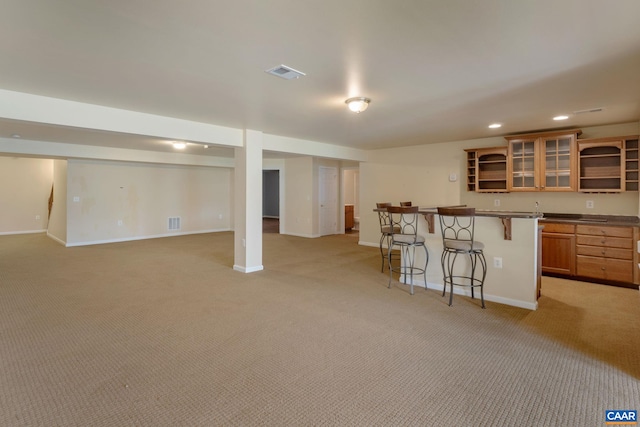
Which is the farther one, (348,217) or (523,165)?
(348,217)

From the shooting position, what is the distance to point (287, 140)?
5.75 m

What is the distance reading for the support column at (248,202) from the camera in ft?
16.7

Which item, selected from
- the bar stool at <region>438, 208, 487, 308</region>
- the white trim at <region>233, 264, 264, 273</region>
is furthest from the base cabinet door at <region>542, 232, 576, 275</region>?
the white trim at <region>233, 264, 264, 273</region>

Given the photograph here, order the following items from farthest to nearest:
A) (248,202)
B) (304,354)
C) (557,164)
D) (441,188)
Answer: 1. (441,188)
2. (248,202)
3. (557,164)
4. (304,354)

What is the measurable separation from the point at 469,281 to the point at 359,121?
248cm

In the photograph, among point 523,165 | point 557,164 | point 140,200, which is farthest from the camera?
point 140,200

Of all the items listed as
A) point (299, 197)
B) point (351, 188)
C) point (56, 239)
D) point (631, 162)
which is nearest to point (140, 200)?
point (56, 239)

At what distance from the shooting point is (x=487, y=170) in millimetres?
5840

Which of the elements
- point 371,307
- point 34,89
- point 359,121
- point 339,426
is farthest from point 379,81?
point 34,89

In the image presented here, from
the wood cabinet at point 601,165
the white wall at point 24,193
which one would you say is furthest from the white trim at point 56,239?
the wood cabinet at point 601,165

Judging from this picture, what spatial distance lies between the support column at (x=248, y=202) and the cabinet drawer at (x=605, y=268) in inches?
182

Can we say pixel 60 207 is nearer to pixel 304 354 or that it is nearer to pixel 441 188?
pixel 304 354

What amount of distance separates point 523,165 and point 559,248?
1.37m

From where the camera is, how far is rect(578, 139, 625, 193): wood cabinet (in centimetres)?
461
